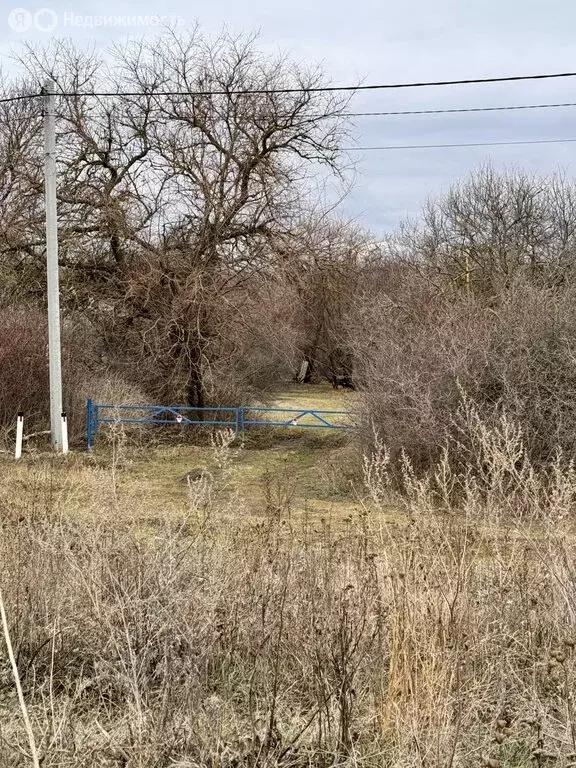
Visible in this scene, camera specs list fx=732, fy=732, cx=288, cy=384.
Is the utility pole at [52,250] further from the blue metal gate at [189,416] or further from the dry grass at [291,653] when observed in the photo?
the dry grass at [291,653]

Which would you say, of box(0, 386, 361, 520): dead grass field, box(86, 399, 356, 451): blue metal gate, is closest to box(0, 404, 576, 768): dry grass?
box(0, 386, 361, 520): dead grass field

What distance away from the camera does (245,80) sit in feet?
54.0

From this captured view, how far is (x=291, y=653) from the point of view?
3697 millimetres

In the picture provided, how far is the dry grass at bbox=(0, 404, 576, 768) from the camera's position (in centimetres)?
300

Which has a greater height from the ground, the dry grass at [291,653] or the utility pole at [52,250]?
the utility pole at [52,250]

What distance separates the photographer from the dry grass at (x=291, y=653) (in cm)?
300

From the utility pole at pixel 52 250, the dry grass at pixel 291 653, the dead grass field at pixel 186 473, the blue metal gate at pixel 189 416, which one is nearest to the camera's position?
the dry grass at pixel 291 653

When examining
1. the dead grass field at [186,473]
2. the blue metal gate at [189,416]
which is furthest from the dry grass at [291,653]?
the blue metal gate at [189,416]

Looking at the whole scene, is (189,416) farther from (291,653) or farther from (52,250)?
(291,653)

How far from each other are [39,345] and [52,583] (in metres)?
10.7

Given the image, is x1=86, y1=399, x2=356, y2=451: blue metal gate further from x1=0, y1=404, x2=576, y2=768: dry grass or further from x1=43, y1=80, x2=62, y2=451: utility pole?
x1=0, y1=404, x2=576, y2=768: dry grass

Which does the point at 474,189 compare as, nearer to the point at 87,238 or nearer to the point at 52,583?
the point at 87,238

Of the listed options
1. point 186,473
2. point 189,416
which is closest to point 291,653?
point 186,473

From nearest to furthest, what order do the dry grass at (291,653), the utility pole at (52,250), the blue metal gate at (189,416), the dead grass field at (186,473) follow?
the dry grass at (291,653) < the dead grass field at (186,473) < the utility pole at (52,250) < the blue metal gate at (189,416)
